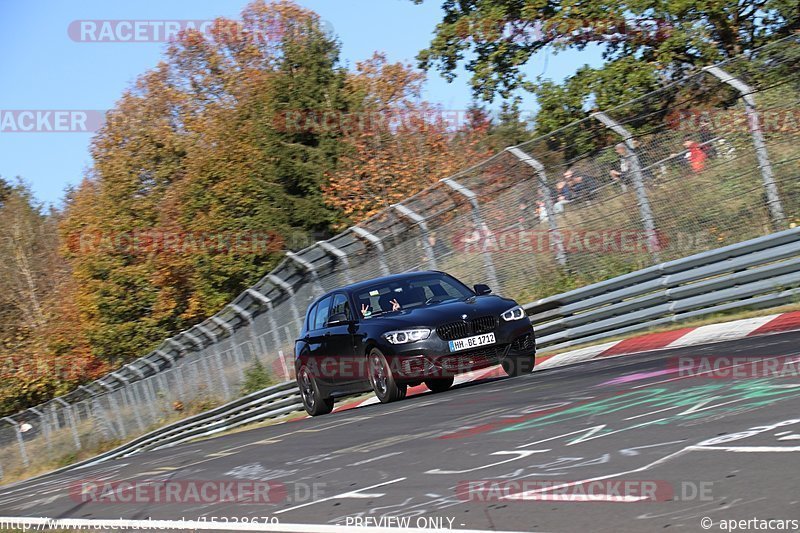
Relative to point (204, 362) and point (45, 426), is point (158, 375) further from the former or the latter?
point (45, 426)

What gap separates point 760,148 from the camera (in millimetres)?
13828

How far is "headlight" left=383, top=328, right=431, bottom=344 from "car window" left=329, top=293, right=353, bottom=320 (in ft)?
4.81

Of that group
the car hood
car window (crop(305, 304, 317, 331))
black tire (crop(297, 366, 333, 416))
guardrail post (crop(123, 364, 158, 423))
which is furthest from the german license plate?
guardrail post (crop(123, 364, 158, 423))

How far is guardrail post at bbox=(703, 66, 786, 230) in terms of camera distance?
1379cm

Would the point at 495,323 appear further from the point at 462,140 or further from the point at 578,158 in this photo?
the point at 462,140

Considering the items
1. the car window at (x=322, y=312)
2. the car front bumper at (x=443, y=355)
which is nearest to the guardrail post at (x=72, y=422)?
the car window at (x=322, y=312)

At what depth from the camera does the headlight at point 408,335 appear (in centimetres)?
1305

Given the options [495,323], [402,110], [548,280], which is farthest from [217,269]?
[495,323]

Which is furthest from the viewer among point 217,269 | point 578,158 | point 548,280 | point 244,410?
point 217,269

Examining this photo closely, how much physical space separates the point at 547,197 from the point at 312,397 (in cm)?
450

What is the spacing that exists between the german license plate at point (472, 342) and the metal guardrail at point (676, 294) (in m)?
3.04

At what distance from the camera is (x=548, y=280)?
17.8 meters

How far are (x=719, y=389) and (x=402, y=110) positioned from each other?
41285 mm

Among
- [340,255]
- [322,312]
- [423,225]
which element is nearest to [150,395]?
[340,255]
